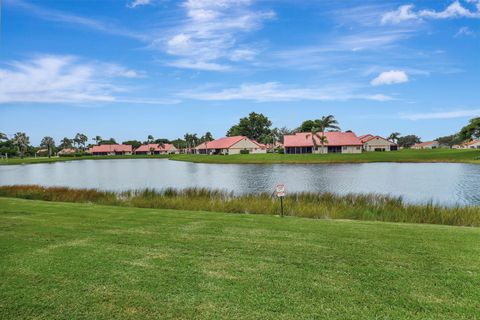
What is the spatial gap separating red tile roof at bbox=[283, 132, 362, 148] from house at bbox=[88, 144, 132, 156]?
92042 millimetres

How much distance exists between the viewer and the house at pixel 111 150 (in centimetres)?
15838

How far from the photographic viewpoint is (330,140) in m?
90.9

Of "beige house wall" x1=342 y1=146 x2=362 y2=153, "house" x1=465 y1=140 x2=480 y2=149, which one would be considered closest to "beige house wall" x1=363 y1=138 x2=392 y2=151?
"beige house wall" x1=342 y1=146 x2=362 y2=153

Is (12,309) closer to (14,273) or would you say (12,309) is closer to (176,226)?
(14,273)

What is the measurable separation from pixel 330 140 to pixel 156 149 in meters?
90.2

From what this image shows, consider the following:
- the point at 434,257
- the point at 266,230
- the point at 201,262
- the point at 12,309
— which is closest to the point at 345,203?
the point at 266,230

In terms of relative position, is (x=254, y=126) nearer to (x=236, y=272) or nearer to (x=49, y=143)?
(x=49, y=143)

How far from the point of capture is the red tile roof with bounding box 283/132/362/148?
89.3 meters

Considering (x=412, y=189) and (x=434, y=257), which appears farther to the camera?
(x=412, y=189)

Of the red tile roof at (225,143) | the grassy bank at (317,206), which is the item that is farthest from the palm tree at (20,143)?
the grassy bank at (317,206)

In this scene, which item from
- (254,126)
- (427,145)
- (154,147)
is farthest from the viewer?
(427,145)

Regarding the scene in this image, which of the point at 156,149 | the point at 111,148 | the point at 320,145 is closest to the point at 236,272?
the point at 320,145

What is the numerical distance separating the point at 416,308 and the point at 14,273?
5.81 m

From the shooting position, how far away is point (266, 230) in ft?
29.4
